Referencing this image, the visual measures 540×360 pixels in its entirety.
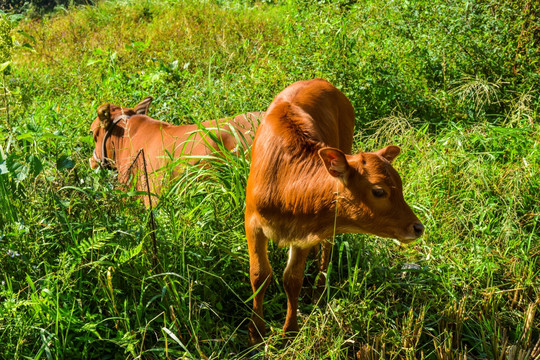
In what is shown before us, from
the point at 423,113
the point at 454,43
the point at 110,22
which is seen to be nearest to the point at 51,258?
the point at 423,113

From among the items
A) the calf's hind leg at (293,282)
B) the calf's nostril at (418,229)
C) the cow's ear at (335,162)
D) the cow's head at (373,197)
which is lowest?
the calf's hind leg at (293,282)

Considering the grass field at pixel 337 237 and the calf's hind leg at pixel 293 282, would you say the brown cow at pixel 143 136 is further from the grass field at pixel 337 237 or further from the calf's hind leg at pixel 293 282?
the calf's hind leg at pixel 293 282

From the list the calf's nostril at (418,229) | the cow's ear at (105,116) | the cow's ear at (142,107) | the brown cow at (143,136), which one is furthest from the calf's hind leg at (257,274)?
the cow's ear at (142,107)

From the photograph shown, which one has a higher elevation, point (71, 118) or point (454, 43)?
point (454, 43)

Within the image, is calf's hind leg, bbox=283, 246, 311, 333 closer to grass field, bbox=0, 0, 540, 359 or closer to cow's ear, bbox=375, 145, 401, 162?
grass field, bbox=0, 0, 540, 359

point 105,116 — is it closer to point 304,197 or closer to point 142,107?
point 142,107

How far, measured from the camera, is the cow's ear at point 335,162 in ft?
9.66

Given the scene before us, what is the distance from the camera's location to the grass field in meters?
3.25

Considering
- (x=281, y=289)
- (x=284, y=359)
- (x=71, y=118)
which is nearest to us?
(x=284, y=359)

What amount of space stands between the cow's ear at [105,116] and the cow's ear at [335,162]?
9.33ft

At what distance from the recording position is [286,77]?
5910 millimetres

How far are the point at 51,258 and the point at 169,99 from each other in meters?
3.05

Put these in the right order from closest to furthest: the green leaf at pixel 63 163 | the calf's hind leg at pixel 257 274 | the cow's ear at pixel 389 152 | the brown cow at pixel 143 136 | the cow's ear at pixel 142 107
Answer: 1. the cow's ear at pixel 389 152
2. the calf's hind leg at pixel 257 274
3. the green leaf at pixel 63 163
4. the brown cow at pixel 143 136
5. the cow's ear at pixel 142 107

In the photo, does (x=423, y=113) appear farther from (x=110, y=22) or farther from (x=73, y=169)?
(x=110, y=22)
